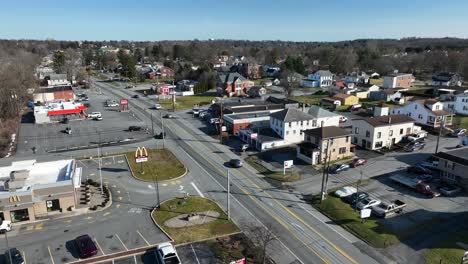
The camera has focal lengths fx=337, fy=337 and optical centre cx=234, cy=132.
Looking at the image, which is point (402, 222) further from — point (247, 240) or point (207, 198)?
point (207, 198)

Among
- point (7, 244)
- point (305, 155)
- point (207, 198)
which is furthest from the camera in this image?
point (305, 155)

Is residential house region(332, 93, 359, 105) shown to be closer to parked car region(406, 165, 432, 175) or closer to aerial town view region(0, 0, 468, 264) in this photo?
aerial town view region(0, 0, 468, 264)

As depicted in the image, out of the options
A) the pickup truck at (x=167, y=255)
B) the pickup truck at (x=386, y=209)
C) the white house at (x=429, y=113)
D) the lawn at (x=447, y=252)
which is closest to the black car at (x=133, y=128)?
the pickup truck at (x=167, y=255)

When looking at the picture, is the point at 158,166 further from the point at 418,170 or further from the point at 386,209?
the point at 418,170

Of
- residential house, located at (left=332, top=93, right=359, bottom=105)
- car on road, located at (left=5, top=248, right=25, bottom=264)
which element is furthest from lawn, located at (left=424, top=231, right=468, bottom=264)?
residential house, located at (left=332, top=93, right=359, bottom=105)

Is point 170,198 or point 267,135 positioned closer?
point 170,198

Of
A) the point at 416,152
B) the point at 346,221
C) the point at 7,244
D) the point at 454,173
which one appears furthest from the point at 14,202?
the point at 416,152

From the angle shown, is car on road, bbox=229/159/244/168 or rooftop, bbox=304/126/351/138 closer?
car on road, bbox=229/159/244/168
